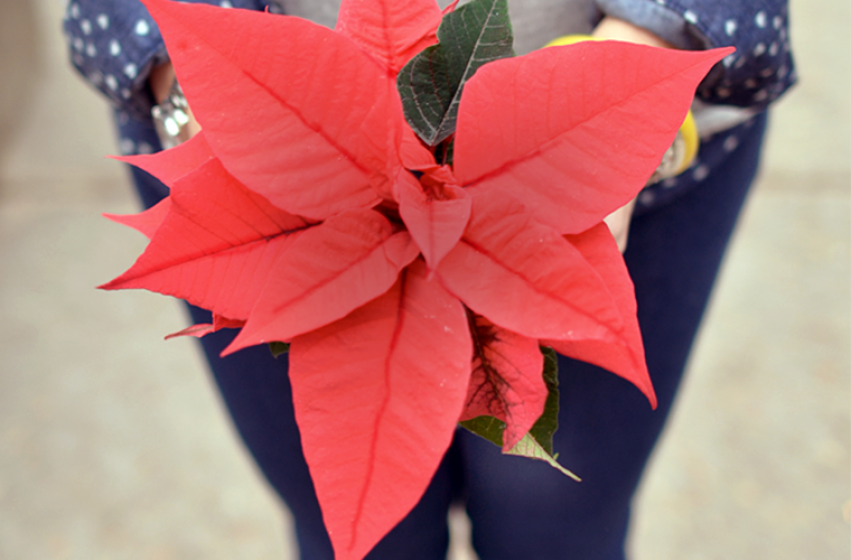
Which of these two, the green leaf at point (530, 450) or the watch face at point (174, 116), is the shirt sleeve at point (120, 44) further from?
the green leaf at point (530, 450)

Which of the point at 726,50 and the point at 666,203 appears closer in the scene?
the point at 726,50

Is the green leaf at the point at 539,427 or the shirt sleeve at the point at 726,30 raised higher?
the shirt sleeve at the point at 726,30

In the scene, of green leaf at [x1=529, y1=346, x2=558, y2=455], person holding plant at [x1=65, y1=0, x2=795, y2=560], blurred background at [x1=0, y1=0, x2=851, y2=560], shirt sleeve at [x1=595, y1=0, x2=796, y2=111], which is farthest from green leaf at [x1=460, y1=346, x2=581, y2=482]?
blurred background at [x1=0, y1=0, x2=851, y2=560]

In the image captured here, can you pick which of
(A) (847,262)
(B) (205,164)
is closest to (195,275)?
(B) (205,164)

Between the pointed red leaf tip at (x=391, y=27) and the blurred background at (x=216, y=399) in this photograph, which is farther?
the blurred background at (x=216, y=399)

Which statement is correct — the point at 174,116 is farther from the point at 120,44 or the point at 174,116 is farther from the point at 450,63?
the point at 450,63

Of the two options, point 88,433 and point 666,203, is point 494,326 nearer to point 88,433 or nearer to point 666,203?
point 666,203

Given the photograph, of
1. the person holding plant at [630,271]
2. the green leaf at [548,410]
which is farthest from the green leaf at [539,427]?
the person holding plant at [630,271]
